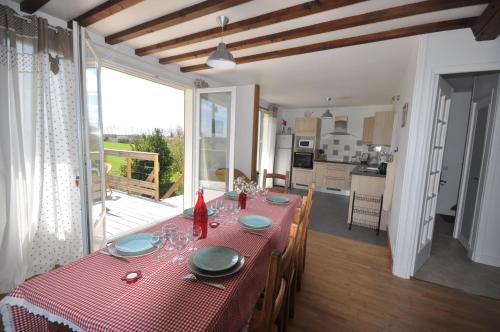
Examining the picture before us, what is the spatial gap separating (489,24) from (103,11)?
2975mm

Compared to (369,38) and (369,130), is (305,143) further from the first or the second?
(369,38)

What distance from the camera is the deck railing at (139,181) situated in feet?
15.0

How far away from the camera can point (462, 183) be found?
3250 millimetres

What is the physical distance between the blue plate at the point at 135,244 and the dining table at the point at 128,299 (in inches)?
2.0

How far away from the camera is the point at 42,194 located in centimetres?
193

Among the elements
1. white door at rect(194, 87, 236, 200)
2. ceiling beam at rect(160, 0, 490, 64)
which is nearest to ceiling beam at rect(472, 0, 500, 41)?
ceiling beam at rect(160, 0, 490, 64)

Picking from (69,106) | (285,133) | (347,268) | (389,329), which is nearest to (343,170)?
(285,133)

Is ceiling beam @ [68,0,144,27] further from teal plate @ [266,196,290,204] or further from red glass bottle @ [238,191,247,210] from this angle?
teal plate @ [266,196,290,204]

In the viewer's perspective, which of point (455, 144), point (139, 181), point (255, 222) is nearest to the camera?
point (255, 222)

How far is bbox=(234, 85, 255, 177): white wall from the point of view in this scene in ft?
13.0

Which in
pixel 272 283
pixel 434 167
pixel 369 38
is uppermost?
pixel 369 38

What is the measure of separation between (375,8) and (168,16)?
169 cm

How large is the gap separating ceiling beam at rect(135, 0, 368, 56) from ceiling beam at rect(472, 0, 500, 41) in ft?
3.00

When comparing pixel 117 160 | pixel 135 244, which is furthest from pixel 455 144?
pixel 117 160
